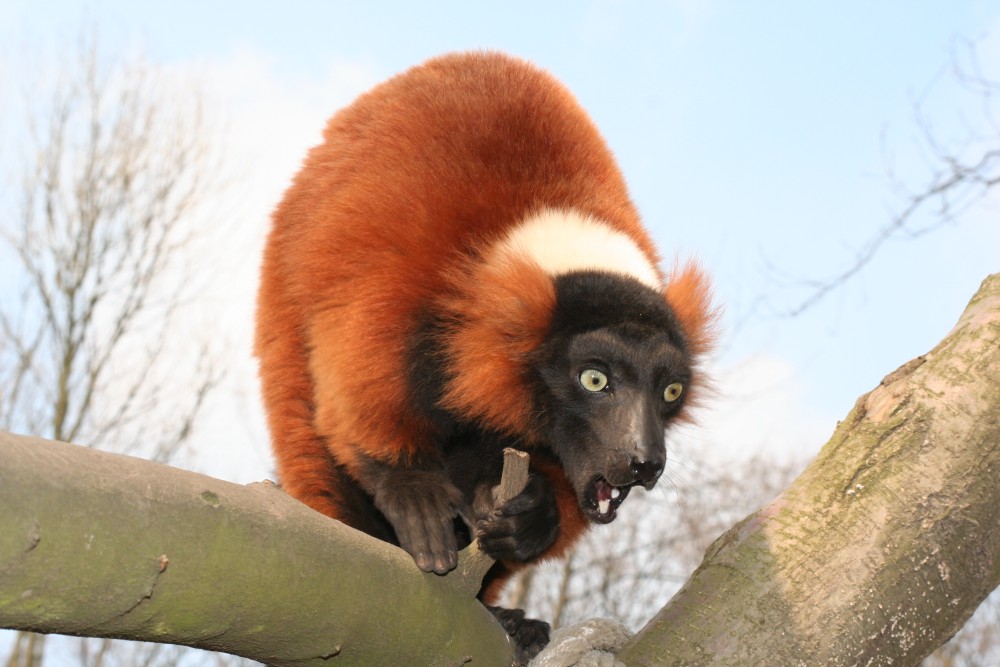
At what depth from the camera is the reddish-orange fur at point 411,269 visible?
13.3ft

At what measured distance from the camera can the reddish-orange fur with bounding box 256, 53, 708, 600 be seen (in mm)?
4039

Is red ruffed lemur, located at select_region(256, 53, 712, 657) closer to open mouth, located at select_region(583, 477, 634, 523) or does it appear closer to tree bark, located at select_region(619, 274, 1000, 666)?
open mouth, located at select_region(583, 477, 634, 523)

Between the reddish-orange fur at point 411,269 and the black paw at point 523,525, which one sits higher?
the reddish-orange fur at point 411,269

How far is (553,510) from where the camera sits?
406cm

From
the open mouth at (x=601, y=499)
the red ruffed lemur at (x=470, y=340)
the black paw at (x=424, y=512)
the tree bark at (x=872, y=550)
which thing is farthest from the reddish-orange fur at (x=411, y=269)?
A: the tree bark at (x=872, y=550)

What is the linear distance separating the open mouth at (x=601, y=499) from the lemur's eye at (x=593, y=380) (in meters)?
0.37

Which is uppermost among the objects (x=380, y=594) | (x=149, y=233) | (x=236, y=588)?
(x=236, y=588)

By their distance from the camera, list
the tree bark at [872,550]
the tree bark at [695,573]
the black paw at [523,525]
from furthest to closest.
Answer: the black paw at [523,525], the tree bark at [872,550], the tree bark at [695,573]

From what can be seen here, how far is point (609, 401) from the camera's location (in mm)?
3936

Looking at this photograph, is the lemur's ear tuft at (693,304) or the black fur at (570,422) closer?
the black fur at (570,422)

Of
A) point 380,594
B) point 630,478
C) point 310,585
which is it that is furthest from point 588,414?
point 310,585

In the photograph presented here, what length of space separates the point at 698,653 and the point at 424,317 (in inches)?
68.0

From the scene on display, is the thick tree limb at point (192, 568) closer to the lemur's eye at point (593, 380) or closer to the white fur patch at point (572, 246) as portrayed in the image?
the lemur's eye at point (593, 380)

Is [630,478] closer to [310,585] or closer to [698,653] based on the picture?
[698,653]
